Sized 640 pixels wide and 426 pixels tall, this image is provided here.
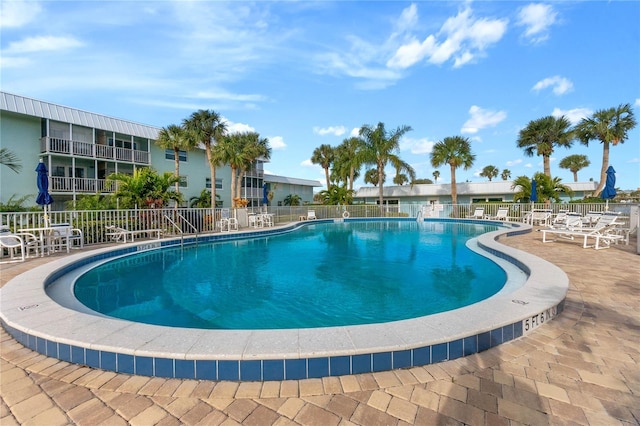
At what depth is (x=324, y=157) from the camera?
34219mm

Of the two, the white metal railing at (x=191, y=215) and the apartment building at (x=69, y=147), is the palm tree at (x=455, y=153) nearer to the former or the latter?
the white metal railing at (x=191, y=215)

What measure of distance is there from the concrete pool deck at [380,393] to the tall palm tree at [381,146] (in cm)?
2264

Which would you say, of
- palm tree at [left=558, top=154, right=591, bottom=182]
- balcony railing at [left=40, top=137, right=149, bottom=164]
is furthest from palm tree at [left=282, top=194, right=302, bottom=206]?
palm tree at [left=558, top=154, right=591, bottom=182]

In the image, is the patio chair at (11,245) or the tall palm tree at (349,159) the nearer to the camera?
the patio chair at (11,245)

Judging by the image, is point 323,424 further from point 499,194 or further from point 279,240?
point 499,194

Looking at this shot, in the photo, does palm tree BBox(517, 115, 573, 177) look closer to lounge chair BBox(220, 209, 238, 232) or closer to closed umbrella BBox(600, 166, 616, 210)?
closed umbrella BBox(600, 166, 616, 210)

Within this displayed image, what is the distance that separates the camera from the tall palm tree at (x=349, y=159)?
25.7 m

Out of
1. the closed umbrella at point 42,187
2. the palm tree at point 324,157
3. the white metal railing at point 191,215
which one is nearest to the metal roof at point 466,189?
the palm tree at point 324,157

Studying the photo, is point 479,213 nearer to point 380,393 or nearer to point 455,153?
point 455,153

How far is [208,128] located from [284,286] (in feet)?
62.1

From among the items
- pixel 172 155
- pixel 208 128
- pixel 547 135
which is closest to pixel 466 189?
pixel 547 135

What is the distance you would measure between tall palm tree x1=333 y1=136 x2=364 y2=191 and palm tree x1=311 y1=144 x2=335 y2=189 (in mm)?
1152

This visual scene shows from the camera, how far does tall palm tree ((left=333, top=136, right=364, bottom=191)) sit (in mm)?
25734

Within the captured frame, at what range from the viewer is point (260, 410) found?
1829 mm
